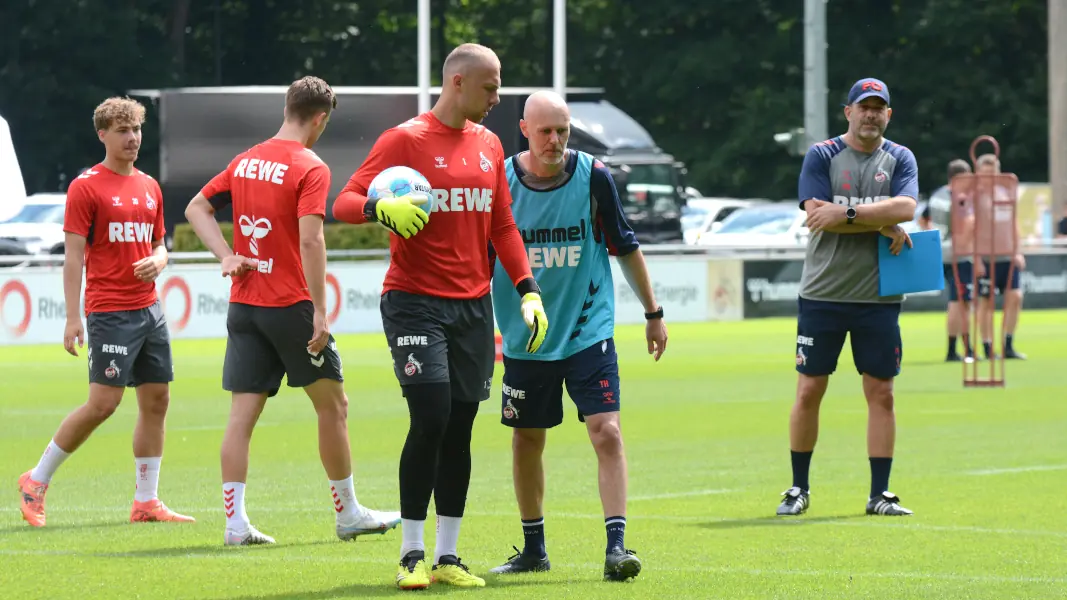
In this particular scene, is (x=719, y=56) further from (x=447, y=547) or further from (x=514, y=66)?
(x=447, y=547)

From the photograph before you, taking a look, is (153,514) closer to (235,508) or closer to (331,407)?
(235,508)

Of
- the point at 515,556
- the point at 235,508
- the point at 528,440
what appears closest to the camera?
the point at 515,556

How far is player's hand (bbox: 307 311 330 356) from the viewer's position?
8273 millimetres

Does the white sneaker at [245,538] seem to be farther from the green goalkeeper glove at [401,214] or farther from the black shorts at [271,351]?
the green goalkeeper glove at [401,214]

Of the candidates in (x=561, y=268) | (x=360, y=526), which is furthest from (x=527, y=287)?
(x=360, y=526)

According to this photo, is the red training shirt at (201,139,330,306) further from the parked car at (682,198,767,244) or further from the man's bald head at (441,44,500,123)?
the parked car at (682,198,767,244)

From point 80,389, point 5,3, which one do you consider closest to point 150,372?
point 80,389

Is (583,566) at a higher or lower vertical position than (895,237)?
lower

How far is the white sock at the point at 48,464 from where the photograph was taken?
9344 mm

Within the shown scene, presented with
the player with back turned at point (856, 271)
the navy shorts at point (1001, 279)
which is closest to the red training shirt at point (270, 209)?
the player with back turned at point (856, 271)

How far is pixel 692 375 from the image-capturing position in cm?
1953

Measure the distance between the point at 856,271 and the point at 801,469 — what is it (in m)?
1.01

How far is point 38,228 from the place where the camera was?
40.5 meters

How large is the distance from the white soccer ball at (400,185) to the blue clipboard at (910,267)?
329 cm
